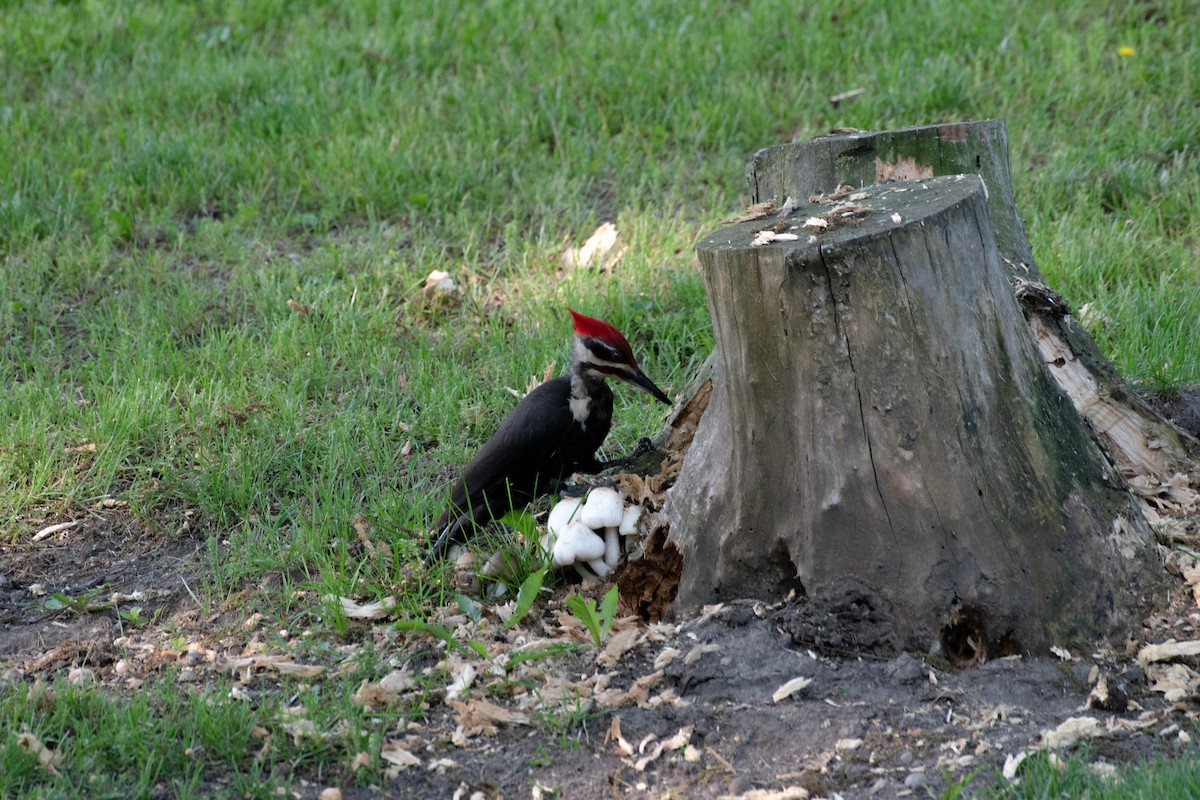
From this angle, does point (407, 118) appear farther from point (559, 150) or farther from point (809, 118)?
point (809, 118)

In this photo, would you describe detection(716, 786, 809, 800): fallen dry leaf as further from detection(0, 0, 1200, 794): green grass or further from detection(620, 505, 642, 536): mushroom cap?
detection(0, 0, 1200, 794): green grass

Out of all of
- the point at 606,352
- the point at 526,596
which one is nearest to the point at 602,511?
the point at 526,596

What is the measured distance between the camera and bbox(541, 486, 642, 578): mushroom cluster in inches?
147

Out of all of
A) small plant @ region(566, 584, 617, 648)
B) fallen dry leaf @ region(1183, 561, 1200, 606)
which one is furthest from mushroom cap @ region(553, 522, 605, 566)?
fallen dry leaf @ region(1183, 561, 1200, 606)

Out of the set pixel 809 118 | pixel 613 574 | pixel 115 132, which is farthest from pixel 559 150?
pixel 613 574

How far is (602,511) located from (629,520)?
13cm

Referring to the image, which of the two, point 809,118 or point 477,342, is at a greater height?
point 809,118

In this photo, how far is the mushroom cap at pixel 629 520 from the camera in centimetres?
384

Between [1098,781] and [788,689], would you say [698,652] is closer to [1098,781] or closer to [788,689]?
[788,689]

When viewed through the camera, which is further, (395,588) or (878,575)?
(395,588)

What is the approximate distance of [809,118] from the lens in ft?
23.5

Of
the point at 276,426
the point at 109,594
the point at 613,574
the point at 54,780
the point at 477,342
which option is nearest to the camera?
the point at 54,780

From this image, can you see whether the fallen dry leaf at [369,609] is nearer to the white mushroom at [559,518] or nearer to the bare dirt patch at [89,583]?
the white mushroom at [559,518]

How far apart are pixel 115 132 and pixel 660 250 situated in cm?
380
